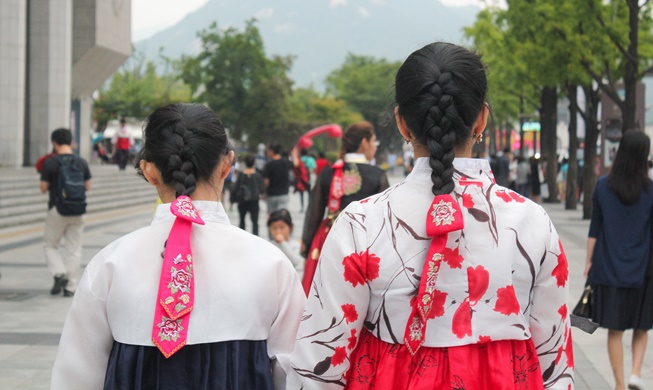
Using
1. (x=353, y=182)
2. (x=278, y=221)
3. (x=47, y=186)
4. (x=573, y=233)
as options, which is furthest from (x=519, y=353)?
(x=573, y=233)

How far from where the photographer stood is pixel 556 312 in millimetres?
2730

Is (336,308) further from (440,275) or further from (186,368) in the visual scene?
(186,368)

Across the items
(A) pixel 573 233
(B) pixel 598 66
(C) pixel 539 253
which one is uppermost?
(B) pixel 598 66

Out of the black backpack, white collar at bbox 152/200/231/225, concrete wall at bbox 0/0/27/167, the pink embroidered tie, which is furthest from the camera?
concrete wall at bbox 0/0/27/167

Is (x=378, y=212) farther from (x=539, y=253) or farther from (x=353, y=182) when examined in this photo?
(x=353, y=182)

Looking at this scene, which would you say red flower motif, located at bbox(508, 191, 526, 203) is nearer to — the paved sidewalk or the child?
the paved sidewalk

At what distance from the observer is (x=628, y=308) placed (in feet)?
21.9

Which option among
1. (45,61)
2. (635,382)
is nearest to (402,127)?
(635,382)

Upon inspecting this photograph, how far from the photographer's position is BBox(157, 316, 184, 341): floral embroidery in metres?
2.90

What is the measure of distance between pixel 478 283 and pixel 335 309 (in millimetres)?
364

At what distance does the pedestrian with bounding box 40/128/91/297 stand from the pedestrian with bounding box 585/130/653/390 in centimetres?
578

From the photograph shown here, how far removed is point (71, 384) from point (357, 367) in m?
0.87

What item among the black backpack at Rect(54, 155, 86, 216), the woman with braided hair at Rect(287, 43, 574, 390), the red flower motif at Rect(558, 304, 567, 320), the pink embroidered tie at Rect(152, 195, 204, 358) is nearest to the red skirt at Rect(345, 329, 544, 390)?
the woman with braided hair at Rect(287, 43, 574, 390)

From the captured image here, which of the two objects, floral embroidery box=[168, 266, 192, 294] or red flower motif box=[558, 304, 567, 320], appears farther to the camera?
floral embroidery box=[168, 266, 192, 294]
